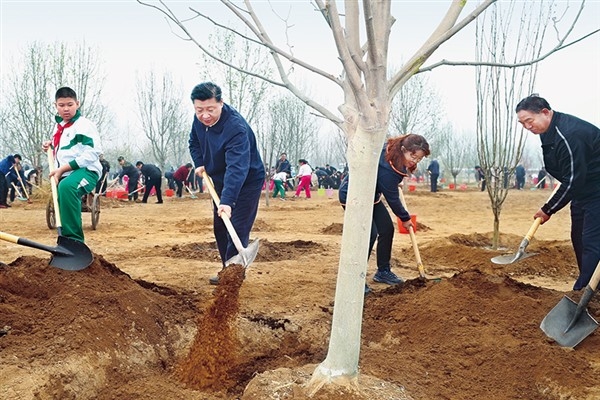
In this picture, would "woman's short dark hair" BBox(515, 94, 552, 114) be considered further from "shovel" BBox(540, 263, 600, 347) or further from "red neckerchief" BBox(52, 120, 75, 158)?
"red neckerchief" BBox(52, 120, 75, 158)

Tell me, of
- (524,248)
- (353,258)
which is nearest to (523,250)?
(524,248)

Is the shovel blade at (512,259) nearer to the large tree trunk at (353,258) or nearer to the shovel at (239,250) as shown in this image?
the shovel at (239,250)

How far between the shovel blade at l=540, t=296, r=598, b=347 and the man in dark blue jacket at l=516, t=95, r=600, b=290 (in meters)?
0.69

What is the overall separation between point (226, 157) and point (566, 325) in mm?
2823

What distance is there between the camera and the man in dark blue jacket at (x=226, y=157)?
4.31 metres

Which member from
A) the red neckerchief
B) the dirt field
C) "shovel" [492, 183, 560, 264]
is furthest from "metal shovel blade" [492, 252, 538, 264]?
the red neckerchief

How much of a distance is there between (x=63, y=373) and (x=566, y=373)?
281cm

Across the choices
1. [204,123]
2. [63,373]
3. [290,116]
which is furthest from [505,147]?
[290,116]

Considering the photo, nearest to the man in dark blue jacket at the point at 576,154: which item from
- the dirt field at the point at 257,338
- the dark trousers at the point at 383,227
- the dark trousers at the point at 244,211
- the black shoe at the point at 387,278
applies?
the dirt field at the point at 257,338

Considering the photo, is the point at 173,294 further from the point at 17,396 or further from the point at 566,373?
the point at 566,373

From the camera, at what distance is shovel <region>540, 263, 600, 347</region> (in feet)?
11.2

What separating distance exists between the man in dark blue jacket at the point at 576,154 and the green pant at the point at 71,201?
3553 mm

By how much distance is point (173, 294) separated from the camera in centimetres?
443

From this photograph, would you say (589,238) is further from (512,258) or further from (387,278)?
(387,278)
